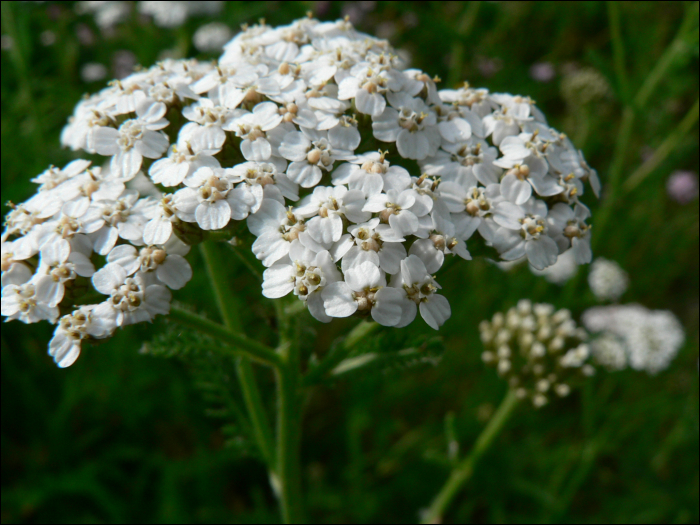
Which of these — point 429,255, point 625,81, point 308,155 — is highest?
point 308,155

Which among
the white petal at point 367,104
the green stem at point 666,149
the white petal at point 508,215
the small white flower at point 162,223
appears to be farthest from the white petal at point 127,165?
the green stem at point 666,149

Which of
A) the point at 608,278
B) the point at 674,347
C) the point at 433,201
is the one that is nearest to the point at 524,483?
the point at 674,347

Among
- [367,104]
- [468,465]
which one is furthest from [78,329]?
[468,465]

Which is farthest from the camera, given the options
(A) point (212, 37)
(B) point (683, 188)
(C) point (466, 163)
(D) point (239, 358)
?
(B) point (683, 188)

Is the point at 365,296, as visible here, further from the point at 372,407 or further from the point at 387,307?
the point at 372,407

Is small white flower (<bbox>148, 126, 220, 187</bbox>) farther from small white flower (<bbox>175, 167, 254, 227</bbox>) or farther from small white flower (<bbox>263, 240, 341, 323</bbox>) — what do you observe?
small white flower (<bbox>263, 240, 341, 323</bbox>)

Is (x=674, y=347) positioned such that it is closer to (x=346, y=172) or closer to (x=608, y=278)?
(x=608, y=278)
